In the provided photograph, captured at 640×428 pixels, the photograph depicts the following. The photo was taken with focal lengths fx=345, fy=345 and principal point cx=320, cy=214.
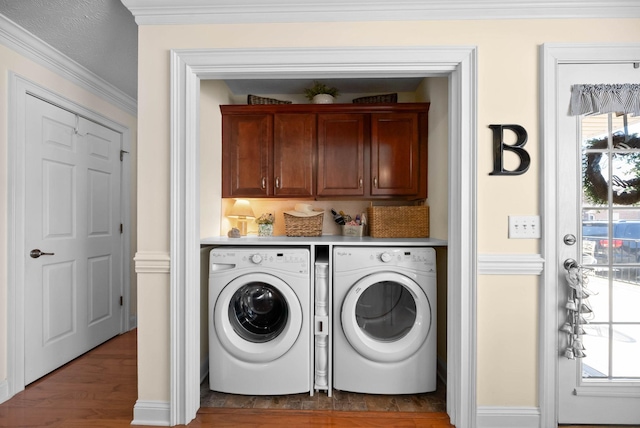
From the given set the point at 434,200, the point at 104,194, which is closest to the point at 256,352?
the point at 434,200

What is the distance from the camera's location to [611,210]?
1808 millimetres

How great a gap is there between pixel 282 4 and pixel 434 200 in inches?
61.7

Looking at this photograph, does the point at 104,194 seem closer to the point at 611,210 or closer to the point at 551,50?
the point at 551,50

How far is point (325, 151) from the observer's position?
2654 mm

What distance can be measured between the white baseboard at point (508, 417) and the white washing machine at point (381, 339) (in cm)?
34

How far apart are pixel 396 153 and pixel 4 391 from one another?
117 inches

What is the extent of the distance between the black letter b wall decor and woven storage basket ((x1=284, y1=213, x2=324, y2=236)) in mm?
1258

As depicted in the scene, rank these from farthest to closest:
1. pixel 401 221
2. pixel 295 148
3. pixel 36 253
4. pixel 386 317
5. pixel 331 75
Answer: pixel 295 148 < pixel 401 221 < pixel 36 253 < pixel 386 317 < pixel 331 75

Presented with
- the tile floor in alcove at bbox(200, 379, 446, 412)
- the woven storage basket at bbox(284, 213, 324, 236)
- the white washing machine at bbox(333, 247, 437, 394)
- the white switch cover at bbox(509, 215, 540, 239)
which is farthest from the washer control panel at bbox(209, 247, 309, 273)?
the white switch cover at bbox(509, 215, 540, 239)

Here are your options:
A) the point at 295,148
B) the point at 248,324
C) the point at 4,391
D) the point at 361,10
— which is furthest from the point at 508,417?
the point at 4,391

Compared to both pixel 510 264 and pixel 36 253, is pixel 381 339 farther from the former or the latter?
pixel 36 253

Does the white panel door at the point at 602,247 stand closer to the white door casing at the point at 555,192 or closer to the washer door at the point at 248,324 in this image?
the white door casing at the point at 555,192

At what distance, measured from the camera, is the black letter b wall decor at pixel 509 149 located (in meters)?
1.77

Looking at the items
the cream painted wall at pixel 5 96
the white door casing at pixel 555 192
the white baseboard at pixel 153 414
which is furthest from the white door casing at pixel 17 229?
the white door casing at pixel 555 192
